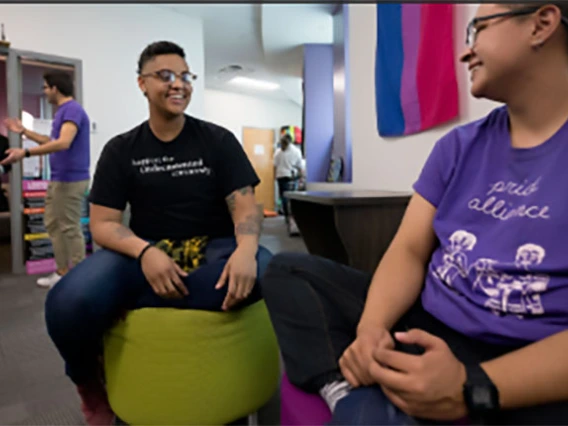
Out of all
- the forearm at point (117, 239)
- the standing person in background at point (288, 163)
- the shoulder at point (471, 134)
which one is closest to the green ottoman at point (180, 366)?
the forearm at point (117, 239)

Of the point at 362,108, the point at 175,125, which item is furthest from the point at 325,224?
the point at 175,125

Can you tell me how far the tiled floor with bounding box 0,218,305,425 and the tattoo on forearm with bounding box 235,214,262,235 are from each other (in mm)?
566

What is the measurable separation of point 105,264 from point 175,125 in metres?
0.49

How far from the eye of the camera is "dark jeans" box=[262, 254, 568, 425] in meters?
0.61

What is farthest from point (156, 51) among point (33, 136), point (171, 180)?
point (33, 136)

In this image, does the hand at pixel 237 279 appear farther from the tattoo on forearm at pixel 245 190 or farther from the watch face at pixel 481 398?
the watch face at pixel 481 398

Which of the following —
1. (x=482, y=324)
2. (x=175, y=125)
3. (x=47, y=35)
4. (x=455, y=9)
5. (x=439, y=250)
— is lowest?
(x=482, y=324)

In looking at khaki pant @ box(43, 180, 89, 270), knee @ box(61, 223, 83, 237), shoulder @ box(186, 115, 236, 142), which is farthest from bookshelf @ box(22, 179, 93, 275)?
shoulder @ box(186, 115, 236, 142)

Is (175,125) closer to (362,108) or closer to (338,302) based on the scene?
(338,302)

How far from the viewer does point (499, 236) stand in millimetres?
636

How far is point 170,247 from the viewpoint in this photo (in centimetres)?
114

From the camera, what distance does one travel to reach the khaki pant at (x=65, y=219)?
100.0 inches

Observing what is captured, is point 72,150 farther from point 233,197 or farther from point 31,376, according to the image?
point 233,197

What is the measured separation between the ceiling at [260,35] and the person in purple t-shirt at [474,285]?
378 cm
